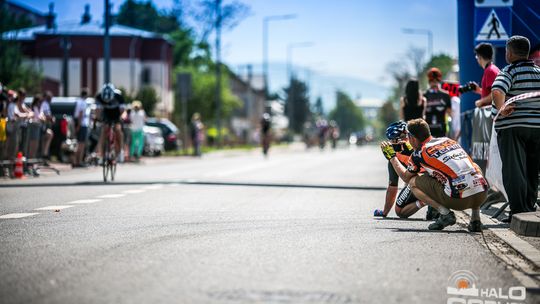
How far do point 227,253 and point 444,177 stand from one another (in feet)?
9.48

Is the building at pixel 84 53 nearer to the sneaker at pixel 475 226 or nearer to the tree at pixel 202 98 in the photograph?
the tree at pixel 202 98

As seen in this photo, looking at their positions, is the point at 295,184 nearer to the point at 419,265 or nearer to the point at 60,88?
the point at 419,265

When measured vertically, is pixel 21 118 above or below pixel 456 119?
above

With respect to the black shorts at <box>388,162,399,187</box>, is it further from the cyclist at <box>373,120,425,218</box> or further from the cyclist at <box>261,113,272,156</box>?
the cyclist at <box>261,113,272,156</box>

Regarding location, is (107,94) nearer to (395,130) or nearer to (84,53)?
(395,130)

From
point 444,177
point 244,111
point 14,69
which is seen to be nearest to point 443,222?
point 444,177

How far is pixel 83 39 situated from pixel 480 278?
79270 mm

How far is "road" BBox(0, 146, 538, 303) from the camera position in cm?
607

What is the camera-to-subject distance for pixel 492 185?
38.2 ft

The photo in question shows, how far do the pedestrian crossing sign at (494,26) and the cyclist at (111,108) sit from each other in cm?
714

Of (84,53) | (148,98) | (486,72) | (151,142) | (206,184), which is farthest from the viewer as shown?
(84,53)

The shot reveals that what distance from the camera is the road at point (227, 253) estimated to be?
607cm

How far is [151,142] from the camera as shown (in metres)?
40.2

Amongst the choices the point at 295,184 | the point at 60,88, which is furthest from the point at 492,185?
the point at 60,88
